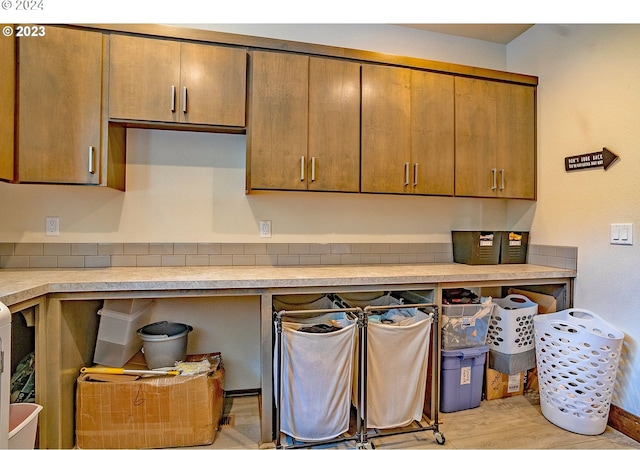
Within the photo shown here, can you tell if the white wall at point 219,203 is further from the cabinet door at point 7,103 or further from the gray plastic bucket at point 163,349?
the gray plastic bucket at point 163,349

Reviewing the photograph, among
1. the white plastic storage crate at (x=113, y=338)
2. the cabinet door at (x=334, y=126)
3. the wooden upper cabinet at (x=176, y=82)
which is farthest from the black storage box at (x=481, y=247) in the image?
the white plastic storage crate at (x=113, y=338)

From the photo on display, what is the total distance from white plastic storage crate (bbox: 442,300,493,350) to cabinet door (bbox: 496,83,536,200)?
38.1 inches

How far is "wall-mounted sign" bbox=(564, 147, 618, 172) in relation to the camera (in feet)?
6.89

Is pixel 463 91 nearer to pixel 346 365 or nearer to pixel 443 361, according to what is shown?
pixel 443 361

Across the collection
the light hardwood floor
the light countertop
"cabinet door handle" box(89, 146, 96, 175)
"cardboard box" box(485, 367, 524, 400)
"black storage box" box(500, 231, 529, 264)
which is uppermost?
"cabinet door handle" box(89, 146, 96, 175)

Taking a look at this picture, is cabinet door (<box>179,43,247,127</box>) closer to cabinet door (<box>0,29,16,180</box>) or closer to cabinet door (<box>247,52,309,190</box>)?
cabinet door (<box>247,52,309,190</box>)

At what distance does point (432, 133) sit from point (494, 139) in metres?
0.53

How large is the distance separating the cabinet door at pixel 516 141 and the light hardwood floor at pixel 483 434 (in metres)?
1.54

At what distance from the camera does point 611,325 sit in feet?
6.80

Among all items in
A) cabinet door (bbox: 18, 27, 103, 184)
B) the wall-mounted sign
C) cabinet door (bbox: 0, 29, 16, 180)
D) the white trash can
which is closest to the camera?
the white trash can

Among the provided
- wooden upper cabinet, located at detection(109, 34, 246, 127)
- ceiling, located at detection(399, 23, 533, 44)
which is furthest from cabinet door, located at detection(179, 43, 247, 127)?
ceiling, located at detection(399, 23, 533, 44)

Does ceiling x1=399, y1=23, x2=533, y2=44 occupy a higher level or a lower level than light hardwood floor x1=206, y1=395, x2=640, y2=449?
higher

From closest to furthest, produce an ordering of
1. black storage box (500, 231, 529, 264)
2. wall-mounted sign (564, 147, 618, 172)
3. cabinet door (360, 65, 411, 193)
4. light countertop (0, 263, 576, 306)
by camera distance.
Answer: light countertop (0, 263, 576, 306) < wall-mounted sign (564, 147, 618, 172) < cabinet door (360, 65, 411, 193) < black storage box (500, 231, 529, 264)

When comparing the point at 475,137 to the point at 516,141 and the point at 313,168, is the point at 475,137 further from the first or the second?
the point at 313,168
